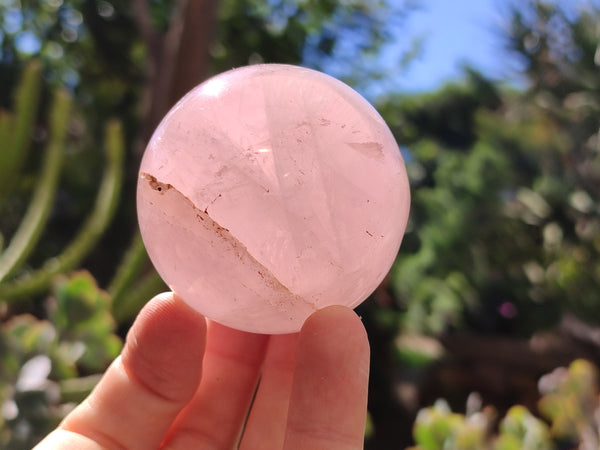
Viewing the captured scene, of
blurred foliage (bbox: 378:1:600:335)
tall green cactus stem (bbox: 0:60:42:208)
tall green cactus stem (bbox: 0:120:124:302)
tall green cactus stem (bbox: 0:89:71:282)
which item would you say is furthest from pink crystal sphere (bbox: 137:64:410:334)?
blurred foliage (bbox: 378:1:600:335)

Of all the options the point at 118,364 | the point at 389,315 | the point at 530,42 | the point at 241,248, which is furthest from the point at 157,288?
the point at 530,42

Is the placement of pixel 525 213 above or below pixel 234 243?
Result: below

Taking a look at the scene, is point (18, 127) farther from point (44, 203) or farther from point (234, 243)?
point (234, 243)

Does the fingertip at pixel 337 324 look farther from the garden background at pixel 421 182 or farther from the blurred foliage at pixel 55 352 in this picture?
the garden background at pixel 421 182

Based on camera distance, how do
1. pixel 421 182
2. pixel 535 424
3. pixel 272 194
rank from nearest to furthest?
pixel 272 194 < pixel 535 424 < pixel 421 182

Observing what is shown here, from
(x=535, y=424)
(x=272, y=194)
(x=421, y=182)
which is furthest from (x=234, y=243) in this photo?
(x=421, y=182)

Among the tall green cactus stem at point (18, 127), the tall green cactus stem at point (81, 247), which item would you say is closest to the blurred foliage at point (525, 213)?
the tall green cactus stem at point (81, 247)

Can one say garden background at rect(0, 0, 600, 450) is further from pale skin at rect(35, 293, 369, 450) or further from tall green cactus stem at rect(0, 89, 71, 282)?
pale skin at rect(35, 293, 369, 450)
